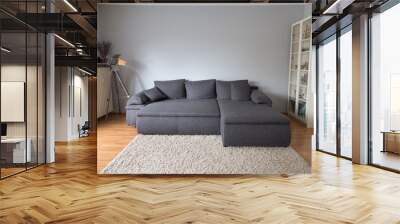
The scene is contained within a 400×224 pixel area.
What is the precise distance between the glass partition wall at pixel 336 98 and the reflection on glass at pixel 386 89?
1.30 ft

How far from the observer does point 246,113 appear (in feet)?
9.65

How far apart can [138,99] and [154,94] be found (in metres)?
0.16

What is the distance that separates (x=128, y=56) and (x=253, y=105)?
1.26 metres

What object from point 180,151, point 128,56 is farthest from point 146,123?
point 128,56

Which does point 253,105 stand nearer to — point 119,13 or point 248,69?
point 248,69

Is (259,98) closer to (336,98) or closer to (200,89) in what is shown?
(200,89)

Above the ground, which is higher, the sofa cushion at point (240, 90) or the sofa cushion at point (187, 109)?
the sofa cushion at point (240, 90)

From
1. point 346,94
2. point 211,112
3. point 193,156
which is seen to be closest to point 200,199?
point 193,156

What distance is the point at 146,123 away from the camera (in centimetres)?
301

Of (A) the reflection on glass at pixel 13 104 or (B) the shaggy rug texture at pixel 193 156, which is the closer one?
(B) the shaggy rug texture at pixel 193 156

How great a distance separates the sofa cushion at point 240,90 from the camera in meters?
3.03

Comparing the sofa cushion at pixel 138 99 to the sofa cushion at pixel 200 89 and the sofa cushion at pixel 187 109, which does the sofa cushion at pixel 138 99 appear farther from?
the sofa cushion at pixel 200 89

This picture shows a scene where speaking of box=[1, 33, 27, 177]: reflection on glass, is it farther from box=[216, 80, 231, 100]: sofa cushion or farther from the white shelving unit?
the white shelving unit

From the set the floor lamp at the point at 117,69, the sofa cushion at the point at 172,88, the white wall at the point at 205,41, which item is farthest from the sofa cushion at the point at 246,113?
the floor lamp at the point at 117,69
